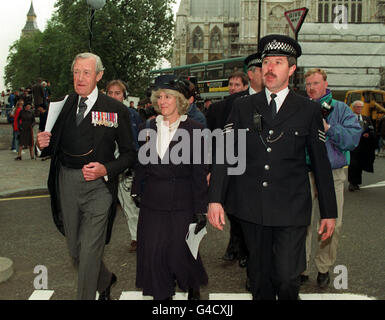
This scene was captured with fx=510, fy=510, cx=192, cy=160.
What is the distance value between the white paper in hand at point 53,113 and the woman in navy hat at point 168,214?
2.45ft

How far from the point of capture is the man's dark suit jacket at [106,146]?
154 inches

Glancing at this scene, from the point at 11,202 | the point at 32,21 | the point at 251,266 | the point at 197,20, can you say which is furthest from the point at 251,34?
the point at 32,21

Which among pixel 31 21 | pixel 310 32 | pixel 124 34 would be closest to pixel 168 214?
pixel 124 34

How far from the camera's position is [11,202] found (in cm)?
933

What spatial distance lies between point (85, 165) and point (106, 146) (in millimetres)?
256

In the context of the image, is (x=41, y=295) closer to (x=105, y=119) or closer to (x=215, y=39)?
(x=105, y=119)

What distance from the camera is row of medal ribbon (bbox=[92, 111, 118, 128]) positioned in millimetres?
3906

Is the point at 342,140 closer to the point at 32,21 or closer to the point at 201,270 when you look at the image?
the point at 201,270

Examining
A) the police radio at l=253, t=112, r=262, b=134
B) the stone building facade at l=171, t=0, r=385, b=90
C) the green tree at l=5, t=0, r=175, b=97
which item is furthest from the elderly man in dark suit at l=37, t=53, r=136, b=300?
the green tree at l=5, t=0, r=175, b=97

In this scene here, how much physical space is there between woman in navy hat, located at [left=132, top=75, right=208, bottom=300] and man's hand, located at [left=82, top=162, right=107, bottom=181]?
476mm

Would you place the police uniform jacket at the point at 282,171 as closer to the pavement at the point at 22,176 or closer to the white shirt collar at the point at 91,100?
the white shirt collar at the point at 91,100

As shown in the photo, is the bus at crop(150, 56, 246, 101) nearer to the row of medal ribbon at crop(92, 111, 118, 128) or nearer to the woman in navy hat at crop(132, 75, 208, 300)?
the woman in navy hat at crop(132, 75, 208, 300)
